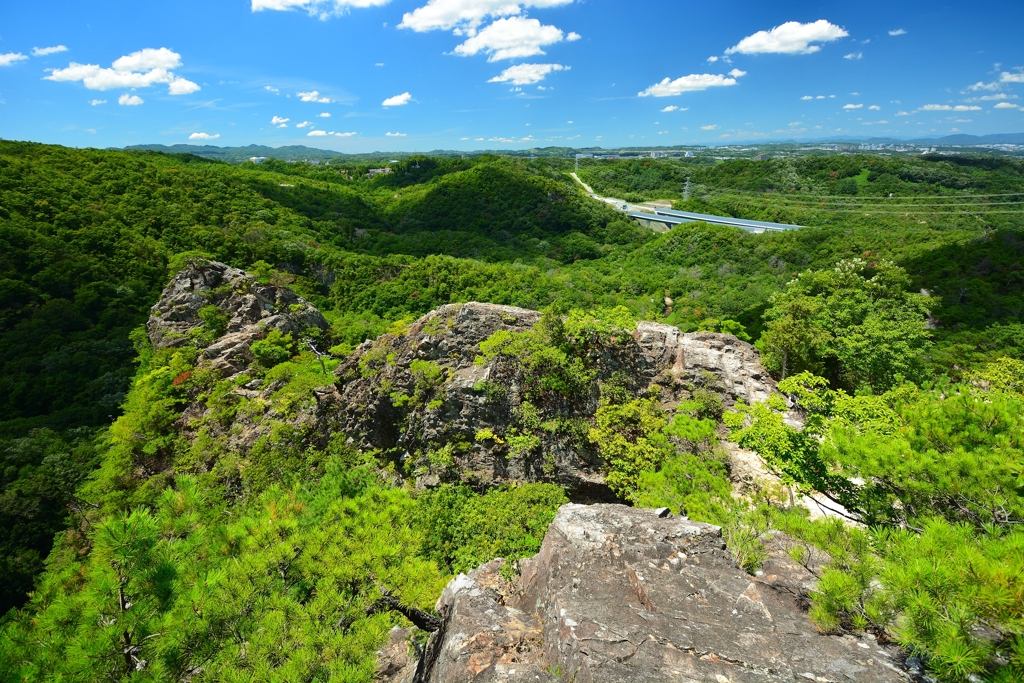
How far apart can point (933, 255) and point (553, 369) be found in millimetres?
57863

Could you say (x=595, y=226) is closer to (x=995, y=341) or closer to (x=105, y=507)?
(x=995, y=341)

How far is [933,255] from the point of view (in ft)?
164

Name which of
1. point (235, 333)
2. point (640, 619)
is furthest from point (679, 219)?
point (640, 619)

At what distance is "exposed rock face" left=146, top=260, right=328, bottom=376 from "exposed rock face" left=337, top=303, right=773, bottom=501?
1261cm

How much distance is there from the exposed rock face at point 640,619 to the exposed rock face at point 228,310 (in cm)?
2737

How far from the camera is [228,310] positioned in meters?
34.5

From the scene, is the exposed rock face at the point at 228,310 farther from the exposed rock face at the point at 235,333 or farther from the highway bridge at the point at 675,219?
the highway bridge at the point at 675,219

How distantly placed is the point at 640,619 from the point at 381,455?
16.2m

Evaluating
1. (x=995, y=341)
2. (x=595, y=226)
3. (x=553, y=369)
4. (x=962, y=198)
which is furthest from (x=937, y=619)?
(x=962, y=198)

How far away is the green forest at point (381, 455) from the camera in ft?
23.9

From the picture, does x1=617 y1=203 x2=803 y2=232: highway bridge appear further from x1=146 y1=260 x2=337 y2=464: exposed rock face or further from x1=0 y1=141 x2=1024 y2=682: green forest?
x1=146 y1=260 x2=337 y2=464: exposed rock face

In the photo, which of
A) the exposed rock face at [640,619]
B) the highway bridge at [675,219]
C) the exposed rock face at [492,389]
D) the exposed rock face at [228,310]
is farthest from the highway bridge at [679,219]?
the exposed rock face at [640,619]

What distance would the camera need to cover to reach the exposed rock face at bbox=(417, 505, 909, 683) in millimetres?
6219

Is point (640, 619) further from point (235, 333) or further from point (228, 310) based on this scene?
point (228, 310)
